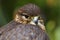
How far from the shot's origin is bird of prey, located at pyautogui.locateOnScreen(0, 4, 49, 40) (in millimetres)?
6223

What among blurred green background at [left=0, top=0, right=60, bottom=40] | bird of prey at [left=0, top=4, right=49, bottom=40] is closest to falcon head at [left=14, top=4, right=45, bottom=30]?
bird of prey at [left=0, top=4, right=49, bottom=40]

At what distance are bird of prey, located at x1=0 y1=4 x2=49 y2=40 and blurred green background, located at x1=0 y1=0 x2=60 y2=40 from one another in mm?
1363

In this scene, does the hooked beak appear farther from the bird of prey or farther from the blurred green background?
the blurred green background

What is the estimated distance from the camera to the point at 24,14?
6637mm

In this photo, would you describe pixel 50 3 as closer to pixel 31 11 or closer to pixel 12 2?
pixel 12 2

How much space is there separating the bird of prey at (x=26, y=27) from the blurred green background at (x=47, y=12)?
1.36m

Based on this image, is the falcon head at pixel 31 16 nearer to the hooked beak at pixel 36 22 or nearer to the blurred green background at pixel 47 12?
the hooked beak at pixel 36 22

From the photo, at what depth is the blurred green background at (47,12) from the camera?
815 centimetres

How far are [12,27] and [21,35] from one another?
1.02 ft

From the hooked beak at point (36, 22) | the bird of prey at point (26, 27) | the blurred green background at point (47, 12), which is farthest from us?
the blurred green background at point (47, 12)

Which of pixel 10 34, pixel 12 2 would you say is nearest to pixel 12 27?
pixel 10 34

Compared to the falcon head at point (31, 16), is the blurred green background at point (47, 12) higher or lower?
lower

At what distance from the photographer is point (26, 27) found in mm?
6422

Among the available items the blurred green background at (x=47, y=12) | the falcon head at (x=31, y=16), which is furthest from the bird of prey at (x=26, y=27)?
the blurred green background at (x=47, y=12)
